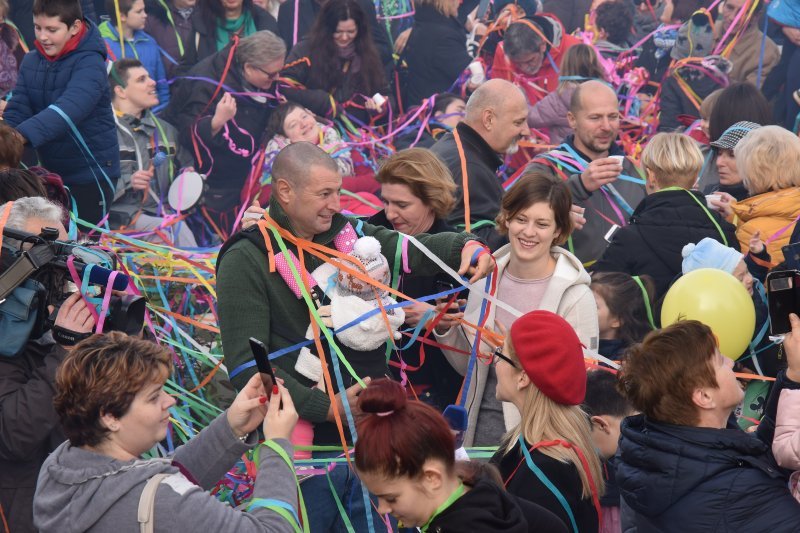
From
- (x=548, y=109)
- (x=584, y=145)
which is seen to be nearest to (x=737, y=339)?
(x=584, y=145)

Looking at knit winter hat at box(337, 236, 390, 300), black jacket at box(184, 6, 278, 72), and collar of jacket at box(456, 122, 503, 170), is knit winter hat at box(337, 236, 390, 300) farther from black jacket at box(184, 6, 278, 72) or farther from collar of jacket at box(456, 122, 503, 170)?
black jacket at box(184, 6, 278, 72)

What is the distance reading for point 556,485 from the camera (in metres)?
3.40

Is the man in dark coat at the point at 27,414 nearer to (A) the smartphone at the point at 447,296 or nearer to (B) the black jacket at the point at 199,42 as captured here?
(A) the smartphone at the point at 447,296

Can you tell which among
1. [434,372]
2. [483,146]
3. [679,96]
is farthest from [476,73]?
[434,372]

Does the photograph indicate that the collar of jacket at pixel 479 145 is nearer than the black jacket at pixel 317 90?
Yes

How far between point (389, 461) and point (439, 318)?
5.73 feet

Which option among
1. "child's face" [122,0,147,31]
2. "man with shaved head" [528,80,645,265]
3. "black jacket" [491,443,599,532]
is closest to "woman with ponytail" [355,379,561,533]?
"black jacket" [491,443,599,532]

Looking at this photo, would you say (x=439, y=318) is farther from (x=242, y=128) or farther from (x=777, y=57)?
(x=777, y=57)

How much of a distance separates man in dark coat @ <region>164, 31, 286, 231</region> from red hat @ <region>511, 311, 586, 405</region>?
5.60m

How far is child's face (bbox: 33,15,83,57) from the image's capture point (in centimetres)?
639

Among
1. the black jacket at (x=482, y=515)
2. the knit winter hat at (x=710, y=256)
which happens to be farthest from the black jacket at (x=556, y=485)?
the knit winter hat at (x=710, y=256)

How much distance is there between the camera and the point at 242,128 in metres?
8.94

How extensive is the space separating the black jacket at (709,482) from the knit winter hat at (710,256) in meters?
1.86

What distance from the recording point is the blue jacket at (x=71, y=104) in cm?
650
